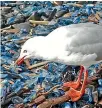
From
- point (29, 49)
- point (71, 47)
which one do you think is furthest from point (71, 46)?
point (29, 49)

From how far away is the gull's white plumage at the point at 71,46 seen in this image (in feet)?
20.2

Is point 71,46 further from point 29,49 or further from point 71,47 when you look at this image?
point 29,49

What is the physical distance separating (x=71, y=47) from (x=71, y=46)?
2 cm

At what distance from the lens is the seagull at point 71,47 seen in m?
6.17

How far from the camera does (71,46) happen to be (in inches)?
244

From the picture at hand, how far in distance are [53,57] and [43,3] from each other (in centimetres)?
446

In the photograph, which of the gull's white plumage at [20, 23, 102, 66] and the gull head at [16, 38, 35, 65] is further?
the gull head at [16, 38, 35, 65]

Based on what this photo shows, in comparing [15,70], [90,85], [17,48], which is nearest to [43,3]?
[17,48]

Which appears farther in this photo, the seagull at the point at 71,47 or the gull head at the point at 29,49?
the gull head at the point at 29,49

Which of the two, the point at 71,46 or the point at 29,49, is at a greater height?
the point at 71,46

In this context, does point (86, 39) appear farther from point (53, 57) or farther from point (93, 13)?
point (93, 13)

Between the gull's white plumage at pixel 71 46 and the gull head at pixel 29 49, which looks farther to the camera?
the gull head at pixel 29 49

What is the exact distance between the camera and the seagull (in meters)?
6.17

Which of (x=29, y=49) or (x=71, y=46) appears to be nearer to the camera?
(x=71, y=46)
